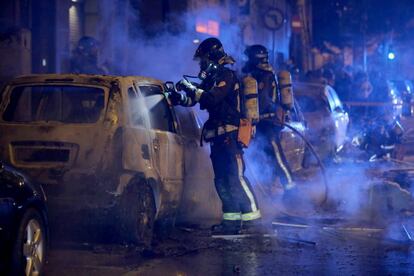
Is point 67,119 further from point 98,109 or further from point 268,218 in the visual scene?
point 268,218

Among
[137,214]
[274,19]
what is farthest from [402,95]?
[137,214]

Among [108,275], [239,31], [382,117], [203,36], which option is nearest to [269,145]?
[108,275]

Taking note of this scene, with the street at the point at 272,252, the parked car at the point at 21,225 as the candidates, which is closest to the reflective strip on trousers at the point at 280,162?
the street at the point at 272,252

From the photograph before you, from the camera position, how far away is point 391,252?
7.05 meters

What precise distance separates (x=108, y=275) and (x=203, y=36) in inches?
531

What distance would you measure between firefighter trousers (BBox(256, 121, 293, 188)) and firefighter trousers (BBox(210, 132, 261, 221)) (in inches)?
73.7

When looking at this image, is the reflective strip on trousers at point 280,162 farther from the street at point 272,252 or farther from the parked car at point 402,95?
the parked car at point 402,95

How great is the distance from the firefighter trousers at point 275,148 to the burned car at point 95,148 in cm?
243

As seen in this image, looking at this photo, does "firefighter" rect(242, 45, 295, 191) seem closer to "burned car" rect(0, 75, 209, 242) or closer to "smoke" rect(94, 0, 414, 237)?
"smoke" rect(94, 0, 414, 237)

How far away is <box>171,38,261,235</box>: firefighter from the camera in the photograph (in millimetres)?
7766

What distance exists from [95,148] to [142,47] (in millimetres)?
9731

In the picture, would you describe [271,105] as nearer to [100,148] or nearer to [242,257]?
[242,257]

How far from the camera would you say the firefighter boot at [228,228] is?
7691mm

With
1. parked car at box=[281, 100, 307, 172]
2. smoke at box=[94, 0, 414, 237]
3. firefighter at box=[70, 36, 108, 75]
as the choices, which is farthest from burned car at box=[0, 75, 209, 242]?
firefighter at box=[70, 36, 108, 75]
